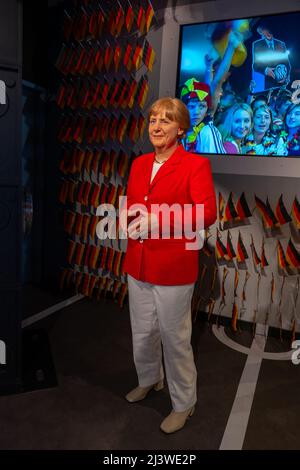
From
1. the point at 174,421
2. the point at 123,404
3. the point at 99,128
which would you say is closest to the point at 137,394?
the point at 123,404

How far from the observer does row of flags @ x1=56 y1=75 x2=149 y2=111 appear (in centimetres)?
314

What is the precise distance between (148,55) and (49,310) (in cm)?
237

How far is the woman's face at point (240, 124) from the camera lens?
281 centimetres

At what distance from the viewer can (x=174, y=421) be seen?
6.15ft

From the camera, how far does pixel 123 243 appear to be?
136 inches

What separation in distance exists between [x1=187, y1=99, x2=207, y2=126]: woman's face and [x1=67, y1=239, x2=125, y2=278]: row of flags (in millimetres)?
1372

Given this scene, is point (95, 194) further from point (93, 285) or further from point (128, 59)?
point (128, 59)

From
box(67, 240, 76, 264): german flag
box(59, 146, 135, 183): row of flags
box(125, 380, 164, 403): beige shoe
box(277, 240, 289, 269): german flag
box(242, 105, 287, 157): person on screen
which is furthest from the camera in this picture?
box(67, 240, 76, 264): german flag

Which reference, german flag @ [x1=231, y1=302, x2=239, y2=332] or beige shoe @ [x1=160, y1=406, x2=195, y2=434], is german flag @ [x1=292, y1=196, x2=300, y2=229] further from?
beige shoe @ [x1=160, y1=406, x2=195, y2=434]

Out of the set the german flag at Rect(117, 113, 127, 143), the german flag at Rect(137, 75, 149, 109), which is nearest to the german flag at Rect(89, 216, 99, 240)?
the german flag at Rect(117, 113, 127, 143)

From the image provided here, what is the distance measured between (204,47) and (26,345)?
8.74ft

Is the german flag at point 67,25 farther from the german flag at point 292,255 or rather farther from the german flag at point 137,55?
the german flag at point 292,255

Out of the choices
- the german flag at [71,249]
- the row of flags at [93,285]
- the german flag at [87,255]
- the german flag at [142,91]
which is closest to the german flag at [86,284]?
the row of flags at [93,285]
